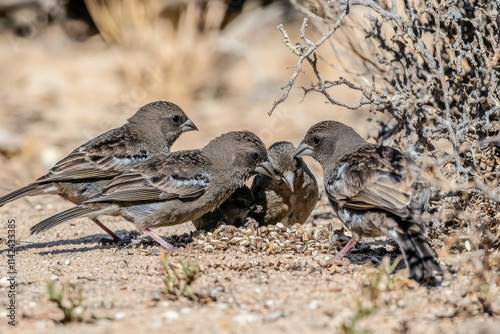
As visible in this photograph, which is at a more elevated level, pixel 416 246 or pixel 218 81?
pixel 218 81

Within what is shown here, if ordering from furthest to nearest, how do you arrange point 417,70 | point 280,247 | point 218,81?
1. point 218,81
2. point 417,70
3. point 280,247

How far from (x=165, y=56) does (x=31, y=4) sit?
4100 millimetres

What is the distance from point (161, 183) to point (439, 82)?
2.58 metres

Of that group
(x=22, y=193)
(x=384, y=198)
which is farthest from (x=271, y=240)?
(x=22, y=193)

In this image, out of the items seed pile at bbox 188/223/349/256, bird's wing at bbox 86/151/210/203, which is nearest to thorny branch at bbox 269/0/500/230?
seed pile at bbox 188/223/349/256

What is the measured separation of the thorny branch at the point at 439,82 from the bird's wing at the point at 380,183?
322 millimetres

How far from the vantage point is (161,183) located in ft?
22.9

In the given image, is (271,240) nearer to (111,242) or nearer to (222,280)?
(222,280)

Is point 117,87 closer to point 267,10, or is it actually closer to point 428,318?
point 267,10

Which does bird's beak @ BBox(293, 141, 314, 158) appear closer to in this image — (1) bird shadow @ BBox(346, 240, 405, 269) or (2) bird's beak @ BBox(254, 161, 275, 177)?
(2) bird's beak @ BBox(254, 161, 275, 177)

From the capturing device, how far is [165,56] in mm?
14219

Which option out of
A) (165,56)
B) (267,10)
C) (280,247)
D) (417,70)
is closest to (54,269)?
(280,247)

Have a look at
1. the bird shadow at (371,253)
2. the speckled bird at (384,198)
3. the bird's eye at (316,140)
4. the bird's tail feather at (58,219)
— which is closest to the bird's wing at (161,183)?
the bird's tail feather at (58,219)

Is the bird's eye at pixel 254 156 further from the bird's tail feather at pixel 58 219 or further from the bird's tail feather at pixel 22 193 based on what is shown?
the bird's tail feather at pixel 22 193
